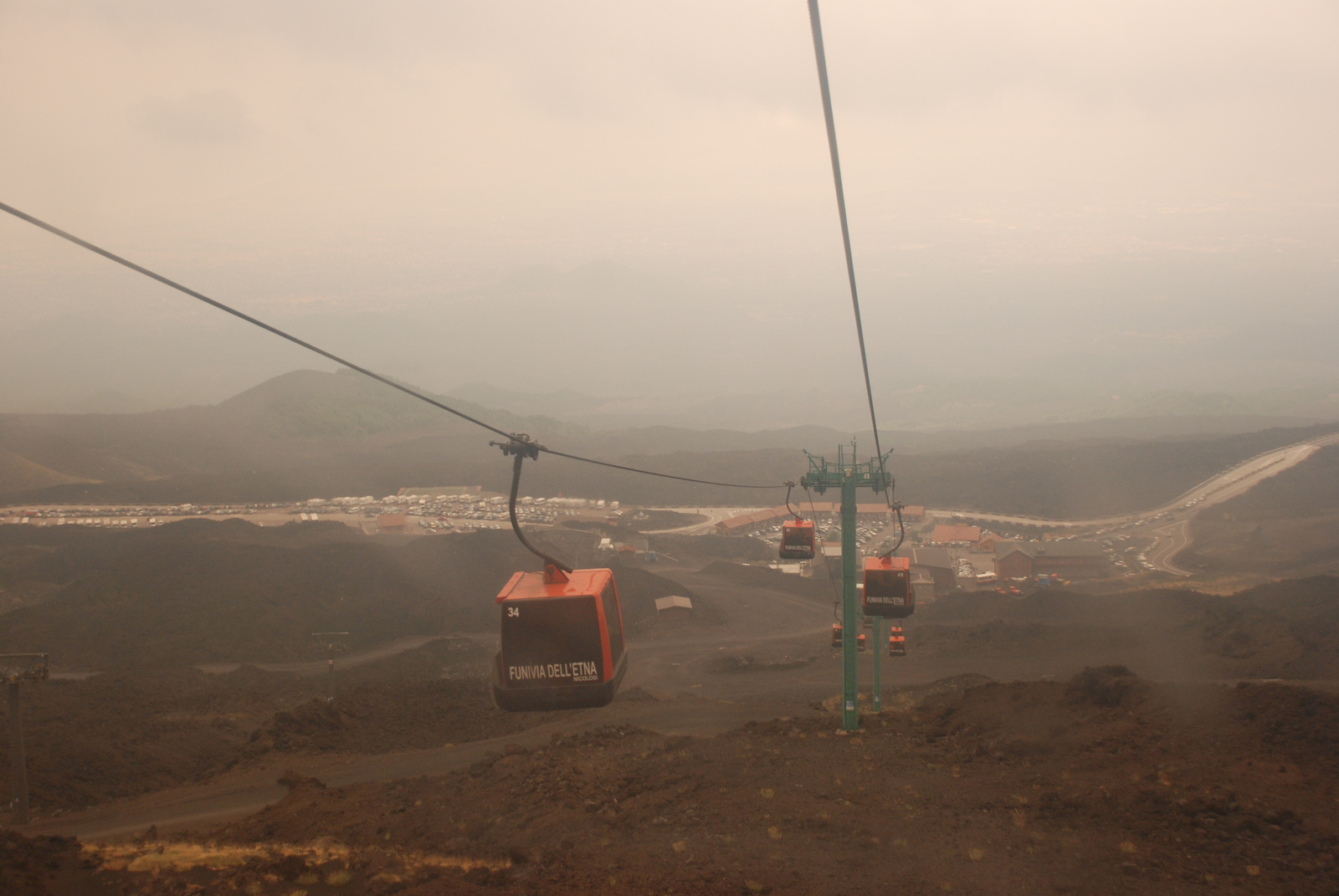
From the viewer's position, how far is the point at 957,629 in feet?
124

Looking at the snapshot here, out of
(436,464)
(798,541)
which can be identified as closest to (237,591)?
(798,541)

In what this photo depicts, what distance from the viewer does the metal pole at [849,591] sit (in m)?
16.7

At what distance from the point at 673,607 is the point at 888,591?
87.3ft

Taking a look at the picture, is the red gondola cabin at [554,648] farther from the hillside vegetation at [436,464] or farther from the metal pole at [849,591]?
the hillside vegetation at [436,464]

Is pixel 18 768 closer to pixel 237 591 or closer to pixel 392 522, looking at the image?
pixel 237 591

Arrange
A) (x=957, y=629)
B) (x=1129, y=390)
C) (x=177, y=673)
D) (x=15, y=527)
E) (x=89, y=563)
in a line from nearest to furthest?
(x=177, y=673)
(x=957, y=629)
(x=89, y=563)
(x=15, y=527)
(x=1129, y=390)

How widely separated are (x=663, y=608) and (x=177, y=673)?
22.9 metres

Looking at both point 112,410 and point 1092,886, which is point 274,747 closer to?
point 1092,886

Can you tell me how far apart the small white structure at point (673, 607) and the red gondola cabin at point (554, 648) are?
116 ft

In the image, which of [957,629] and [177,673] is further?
[957,629]

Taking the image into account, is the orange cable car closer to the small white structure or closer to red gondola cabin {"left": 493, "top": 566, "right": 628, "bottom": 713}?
red gondola cabin {"left": 493, "top": 566, "right": 628, "bottom": 713}

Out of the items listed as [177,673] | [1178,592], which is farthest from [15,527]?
[1178,592]

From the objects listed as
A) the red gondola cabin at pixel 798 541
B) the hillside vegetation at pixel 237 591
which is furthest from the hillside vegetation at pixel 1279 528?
the red gondola cabin at pixel 798 541

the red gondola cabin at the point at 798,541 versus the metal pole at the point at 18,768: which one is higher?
the red gondola cabin at the point at 798,541
